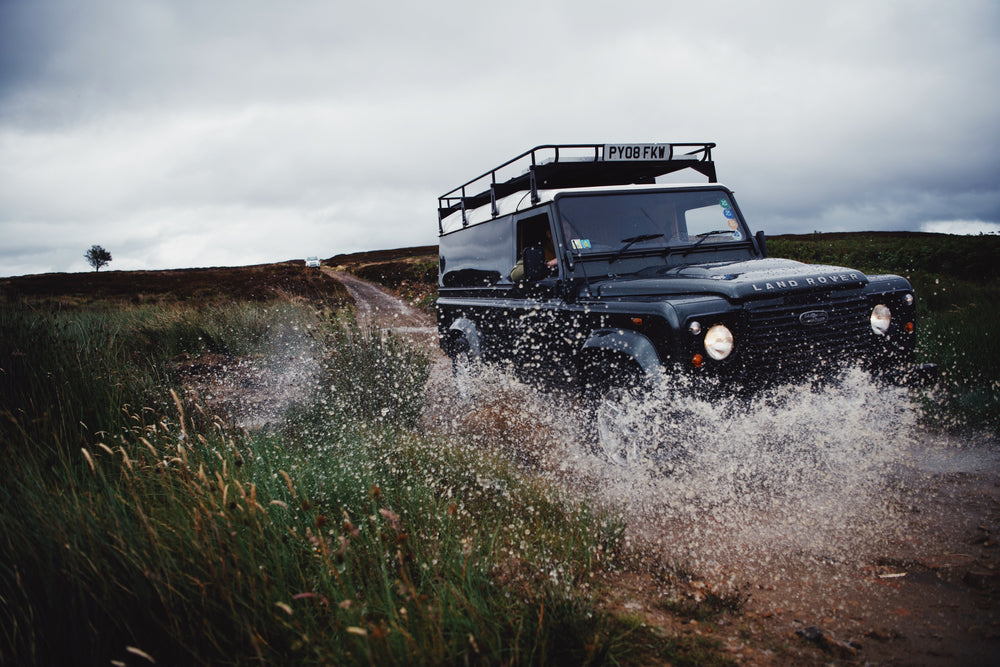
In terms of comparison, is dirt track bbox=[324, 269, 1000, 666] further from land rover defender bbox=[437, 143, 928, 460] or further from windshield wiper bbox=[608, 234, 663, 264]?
windshield wiper bbox=[608, 234, 663, 264]

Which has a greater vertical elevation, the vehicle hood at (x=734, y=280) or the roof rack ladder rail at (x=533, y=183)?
the roof rack ladder rail at (x=533, y=183)

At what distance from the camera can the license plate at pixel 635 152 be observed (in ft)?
16.7

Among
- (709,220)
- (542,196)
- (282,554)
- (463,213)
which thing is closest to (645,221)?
(709,220)

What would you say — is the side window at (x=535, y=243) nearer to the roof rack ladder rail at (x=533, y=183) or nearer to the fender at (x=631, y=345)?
the roof rack ladder rail at (x=533, y=183)

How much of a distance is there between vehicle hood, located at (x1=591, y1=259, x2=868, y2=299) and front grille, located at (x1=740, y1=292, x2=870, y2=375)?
9cm

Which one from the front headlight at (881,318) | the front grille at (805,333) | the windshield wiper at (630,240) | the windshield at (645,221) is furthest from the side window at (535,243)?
the front headlight at (881,318)

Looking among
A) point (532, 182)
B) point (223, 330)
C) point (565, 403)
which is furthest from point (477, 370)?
point (223, 330)

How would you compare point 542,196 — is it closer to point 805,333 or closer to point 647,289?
point 647,289

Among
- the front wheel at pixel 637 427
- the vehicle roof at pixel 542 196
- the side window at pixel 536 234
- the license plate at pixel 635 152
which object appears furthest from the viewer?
the license plate at pixel 635 152

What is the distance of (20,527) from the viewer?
2.15 meters

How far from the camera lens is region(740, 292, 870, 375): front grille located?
3385mm

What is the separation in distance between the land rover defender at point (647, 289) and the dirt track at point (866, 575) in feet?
2.73

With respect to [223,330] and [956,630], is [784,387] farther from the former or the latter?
[223,330]

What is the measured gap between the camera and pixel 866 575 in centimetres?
266
